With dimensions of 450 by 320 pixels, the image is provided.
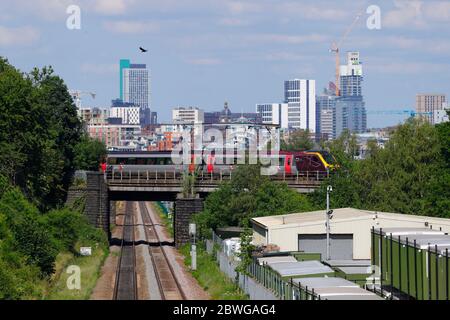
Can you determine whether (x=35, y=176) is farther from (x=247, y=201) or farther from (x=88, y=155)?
(x=88, y=155)

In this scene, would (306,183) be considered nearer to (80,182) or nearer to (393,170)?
(393,170)

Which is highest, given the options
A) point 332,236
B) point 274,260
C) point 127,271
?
point 332,236

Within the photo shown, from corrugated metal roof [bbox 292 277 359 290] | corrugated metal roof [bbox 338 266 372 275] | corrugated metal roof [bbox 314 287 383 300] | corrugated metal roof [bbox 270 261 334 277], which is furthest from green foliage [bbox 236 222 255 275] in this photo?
corrugated metal roof [bbox 314 287 383 300]

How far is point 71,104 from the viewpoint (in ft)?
330

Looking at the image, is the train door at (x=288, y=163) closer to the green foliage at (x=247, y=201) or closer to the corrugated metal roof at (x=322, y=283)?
the green foliage at (x=247, y=201)

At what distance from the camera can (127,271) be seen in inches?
2368

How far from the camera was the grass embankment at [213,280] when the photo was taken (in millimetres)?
44062

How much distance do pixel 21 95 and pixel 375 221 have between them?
3355 cm

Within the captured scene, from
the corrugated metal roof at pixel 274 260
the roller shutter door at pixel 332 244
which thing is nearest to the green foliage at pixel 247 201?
the roller shutter door at pixel 332 244

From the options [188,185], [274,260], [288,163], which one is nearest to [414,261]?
[274,260]

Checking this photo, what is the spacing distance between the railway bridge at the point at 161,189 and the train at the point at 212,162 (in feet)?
5.91

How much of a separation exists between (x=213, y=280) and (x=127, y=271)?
10154mm

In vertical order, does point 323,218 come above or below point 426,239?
below

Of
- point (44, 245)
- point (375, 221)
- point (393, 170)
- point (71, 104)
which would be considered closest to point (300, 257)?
point (375, 221)
